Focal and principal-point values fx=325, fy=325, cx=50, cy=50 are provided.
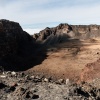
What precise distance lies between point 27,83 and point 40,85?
0.59 m

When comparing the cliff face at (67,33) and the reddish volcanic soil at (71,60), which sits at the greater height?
the cliff face at (67,33)

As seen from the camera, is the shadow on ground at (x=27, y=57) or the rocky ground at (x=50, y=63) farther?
the shadow on ground at (x=27, y=57)

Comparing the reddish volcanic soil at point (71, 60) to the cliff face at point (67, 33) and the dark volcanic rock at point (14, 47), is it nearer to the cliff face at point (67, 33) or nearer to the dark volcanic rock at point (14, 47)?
the dark volcanic rock at point (14, 47)

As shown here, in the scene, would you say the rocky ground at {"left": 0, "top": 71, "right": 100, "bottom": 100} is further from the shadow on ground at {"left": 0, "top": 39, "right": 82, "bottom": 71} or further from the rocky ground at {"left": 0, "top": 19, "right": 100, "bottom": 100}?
the shadow on ground at {"left": 0, "top": 39, "right": 82, "bottom": 71}

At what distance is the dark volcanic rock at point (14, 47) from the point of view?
1407 inches

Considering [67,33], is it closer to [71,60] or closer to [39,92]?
[71,60]

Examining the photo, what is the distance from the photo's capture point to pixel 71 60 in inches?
1451

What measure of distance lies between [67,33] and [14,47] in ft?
47.3

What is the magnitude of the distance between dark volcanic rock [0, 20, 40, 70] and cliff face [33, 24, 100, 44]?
2993 millimetres

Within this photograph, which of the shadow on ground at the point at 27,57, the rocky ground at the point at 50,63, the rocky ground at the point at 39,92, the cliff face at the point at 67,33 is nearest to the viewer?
the rocky ground at the point at 39,92

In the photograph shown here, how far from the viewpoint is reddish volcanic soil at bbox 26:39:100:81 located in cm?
2760

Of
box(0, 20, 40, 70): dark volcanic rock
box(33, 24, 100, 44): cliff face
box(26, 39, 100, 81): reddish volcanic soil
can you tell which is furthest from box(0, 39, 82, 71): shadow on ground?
box(33, 24, 100, 44): cliff face

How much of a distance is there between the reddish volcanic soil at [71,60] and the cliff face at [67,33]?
3.28 meters

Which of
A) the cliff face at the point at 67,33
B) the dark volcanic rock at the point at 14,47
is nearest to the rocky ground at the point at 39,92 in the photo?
the dark volcanic rock at the point at 14,47
